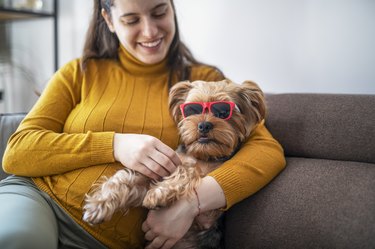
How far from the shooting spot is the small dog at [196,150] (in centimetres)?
121

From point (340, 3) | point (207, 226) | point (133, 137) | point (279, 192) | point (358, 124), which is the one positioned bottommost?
point (207, 226)

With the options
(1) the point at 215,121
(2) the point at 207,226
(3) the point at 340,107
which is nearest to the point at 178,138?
(1) the point at 215,121

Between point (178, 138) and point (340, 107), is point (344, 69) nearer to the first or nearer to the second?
point (340, 107)

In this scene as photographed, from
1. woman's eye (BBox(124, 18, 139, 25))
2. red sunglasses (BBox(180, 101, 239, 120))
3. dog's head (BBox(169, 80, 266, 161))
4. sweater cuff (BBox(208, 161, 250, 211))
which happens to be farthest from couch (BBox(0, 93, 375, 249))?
woman's eye (BBox(124, 18, 139, 25))

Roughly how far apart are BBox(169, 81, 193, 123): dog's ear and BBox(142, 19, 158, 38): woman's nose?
236mm

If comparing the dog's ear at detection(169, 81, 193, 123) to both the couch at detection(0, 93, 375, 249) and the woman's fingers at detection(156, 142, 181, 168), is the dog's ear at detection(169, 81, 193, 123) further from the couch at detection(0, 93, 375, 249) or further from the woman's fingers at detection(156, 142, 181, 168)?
the couch at detection(0, 93, 375, 249)

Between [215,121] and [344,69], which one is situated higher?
[344,69]

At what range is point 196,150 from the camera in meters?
1.32

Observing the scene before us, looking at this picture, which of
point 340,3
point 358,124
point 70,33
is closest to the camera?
point 358,124

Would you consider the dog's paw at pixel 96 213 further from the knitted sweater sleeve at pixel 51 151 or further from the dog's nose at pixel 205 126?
the dog's nose at pixel 205 126

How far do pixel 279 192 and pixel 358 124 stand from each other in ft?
1.38

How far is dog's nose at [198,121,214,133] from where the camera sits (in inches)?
50.0

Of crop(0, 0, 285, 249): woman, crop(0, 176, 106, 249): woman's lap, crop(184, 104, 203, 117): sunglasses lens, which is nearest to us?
crop(0, 176, 106, 249): woman's lap

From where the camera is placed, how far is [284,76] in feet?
6.64
